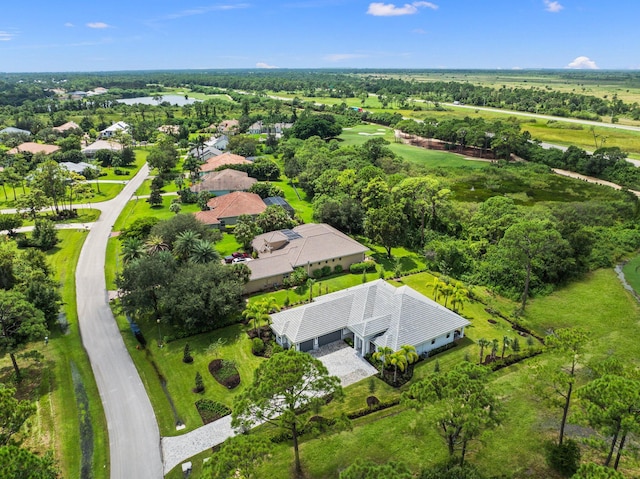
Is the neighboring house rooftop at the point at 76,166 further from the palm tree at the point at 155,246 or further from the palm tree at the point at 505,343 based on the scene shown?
the palm tree at the point at 505,343

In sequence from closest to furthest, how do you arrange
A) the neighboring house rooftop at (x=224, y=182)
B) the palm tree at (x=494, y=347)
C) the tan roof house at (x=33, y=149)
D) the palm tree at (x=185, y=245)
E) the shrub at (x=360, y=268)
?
1. the palm tree at (x=494, y=347)
2. the palm tree at (x=185, y=245)
3. the shrub at (x=360, y=268)
4. the neighboring house rooftop at (x=224, y=182)
5. the tan roof house at (x=33, y=149)

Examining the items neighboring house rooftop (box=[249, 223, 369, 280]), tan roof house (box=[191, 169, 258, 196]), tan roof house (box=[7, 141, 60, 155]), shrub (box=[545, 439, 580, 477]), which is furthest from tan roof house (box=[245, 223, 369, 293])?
tan roof house (box=[7, 141, 60, 155])

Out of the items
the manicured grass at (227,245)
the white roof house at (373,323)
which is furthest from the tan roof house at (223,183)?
the white roof house at (373,323)

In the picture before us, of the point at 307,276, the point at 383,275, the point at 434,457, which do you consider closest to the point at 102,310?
the point at 307,276

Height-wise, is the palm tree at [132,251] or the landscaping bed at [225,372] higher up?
the palm tree at [132,251]

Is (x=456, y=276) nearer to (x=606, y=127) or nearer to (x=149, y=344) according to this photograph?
(x=149, y=344)

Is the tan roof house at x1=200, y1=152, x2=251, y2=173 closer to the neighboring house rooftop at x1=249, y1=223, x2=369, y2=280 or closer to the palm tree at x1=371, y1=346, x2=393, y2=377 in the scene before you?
the neighboring house rooftop at x1=249, y1=223, x2=369, y2=280

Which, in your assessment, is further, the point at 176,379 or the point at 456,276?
the point at 456,276

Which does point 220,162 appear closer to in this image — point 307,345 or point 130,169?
point 130,169
